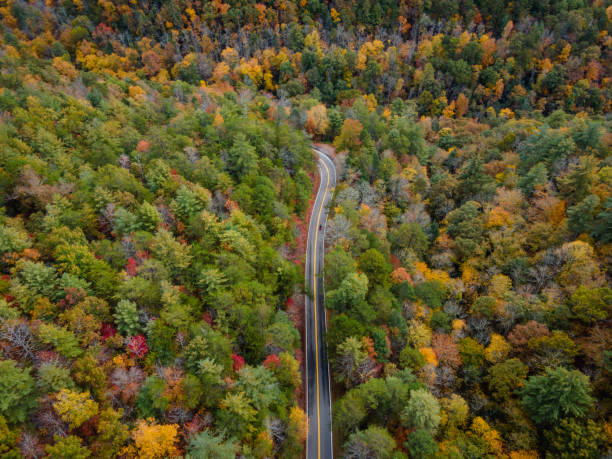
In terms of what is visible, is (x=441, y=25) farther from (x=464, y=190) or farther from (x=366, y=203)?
(x=366, y=203)

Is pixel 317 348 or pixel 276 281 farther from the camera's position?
Result: pixel 317 348

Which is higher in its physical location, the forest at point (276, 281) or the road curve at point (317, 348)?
the forest at point (276, 281)

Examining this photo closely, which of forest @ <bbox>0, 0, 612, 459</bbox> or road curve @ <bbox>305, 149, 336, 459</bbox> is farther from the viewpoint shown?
road curve @ <bbox>305, 149, 336, 459</bbox>

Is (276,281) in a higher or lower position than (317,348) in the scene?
higher

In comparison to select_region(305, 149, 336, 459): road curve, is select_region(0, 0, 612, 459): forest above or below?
above

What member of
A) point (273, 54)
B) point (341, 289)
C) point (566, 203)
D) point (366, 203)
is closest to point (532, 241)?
→ point (566, 203)
